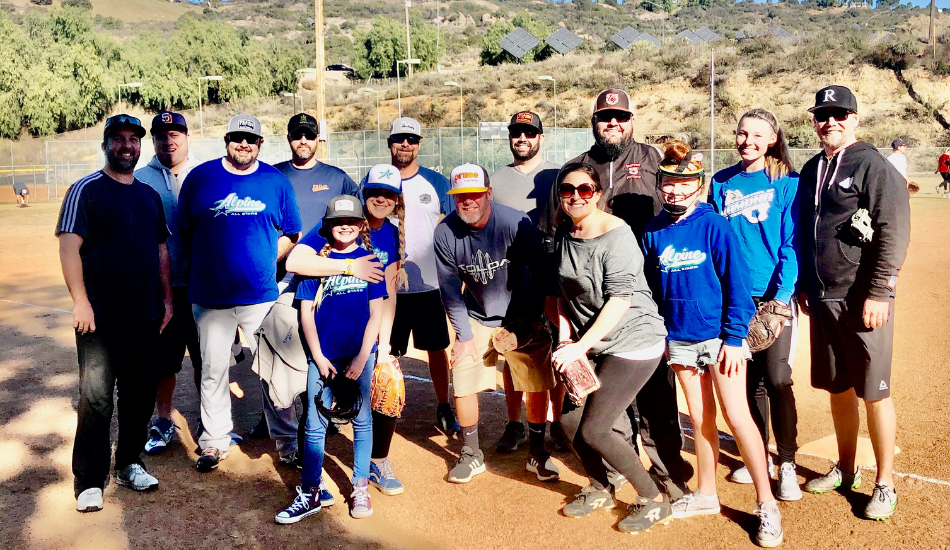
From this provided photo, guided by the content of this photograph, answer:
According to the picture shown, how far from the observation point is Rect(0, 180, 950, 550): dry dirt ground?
4434mm

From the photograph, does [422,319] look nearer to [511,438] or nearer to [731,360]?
[511,438]

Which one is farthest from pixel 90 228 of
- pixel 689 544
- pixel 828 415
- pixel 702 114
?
pixel 702 114

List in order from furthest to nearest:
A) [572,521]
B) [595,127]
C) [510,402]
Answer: [510,402] < [595,127] < [572,521]

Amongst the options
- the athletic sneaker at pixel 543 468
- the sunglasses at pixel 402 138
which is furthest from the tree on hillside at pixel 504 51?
the athletic sneaker at pixel 543 468

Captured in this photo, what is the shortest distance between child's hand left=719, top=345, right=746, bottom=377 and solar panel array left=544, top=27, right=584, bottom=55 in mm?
69993

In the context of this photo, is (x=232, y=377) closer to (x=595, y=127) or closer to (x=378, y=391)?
(x=378, y=391)

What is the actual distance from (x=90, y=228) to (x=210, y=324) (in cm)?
115

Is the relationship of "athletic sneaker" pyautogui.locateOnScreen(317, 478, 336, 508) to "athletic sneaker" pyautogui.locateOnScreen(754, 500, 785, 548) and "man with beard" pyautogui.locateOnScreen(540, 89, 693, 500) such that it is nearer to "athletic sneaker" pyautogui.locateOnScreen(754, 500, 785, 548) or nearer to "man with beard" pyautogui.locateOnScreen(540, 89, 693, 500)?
"man with beard" pyautogui.locateOnScreen(540, 89, 693, 500)

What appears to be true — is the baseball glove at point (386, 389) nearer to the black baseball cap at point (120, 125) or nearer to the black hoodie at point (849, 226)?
the black baseball cap at point (120, 125)

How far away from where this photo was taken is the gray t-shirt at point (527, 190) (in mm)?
5848

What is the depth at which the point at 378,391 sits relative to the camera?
4.81 m

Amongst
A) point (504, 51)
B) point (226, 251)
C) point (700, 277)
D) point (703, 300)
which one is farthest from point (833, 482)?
point (504, 51)

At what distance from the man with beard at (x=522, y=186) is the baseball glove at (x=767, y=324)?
68.4 inches

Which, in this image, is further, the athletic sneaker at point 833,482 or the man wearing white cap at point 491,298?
the man wearing white cap at point 491,298
